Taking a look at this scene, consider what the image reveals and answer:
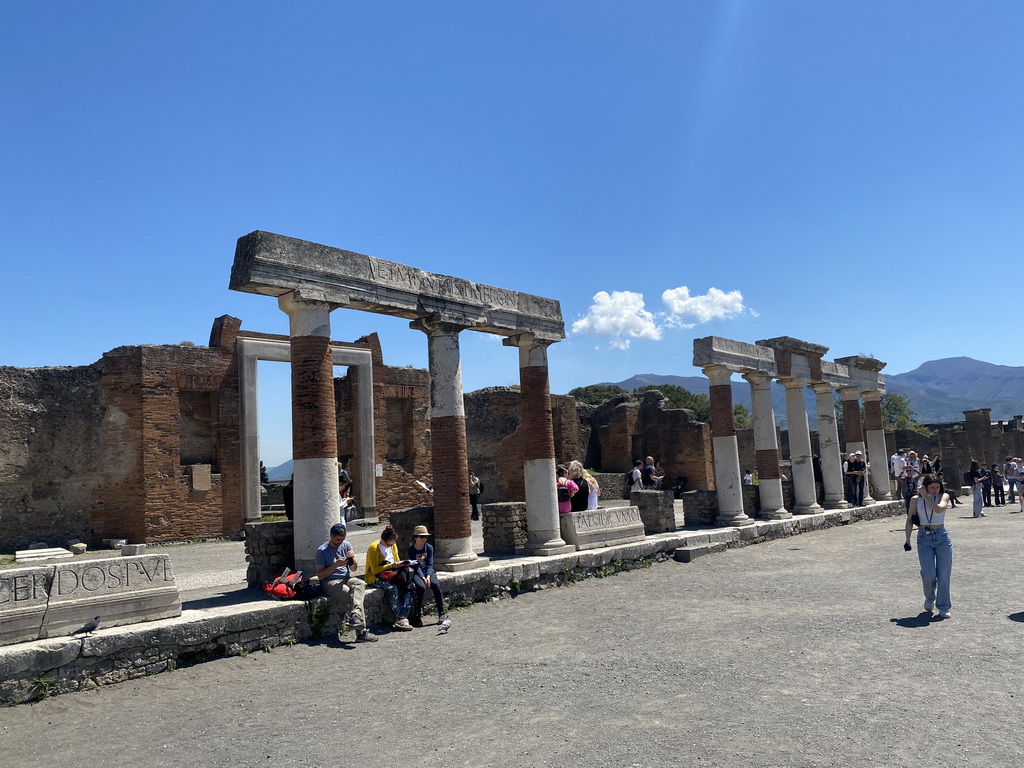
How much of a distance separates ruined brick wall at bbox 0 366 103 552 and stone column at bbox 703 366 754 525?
1480cm

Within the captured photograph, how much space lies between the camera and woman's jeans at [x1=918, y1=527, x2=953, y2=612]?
8586 millimetres

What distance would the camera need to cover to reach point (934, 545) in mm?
8750

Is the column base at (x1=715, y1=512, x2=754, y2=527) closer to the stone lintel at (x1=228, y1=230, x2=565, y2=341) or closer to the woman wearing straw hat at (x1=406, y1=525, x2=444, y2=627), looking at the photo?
the stone lintel at (x1=228, y1=230, x2=565, y2=341)

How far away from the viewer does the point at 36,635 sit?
22.4ft

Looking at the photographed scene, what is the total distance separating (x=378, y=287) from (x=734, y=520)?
10204 millimetres

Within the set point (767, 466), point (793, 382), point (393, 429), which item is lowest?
point (767, 466)

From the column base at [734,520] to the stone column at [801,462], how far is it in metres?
3.42

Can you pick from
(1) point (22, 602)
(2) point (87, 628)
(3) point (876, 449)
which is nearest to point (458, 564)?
(2) point (87, 628)

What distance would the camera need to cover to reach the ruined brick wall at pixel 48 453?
57.1ft

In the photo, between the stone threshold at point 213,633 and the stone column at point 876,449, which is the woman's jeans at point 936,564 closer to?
the stone threshold at point 213,633

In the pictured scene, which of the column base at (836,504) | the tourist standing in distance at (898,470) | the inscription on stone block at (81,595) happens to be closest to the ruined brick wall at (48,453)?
the inscription on stone block at (81,595)

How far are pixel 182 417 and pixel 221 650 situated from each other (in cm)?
1343

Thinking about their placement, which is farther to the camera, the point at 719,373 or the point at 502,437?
the point at 502,437

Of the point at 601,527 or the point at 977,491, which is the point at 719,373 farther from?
the point at 977,491
